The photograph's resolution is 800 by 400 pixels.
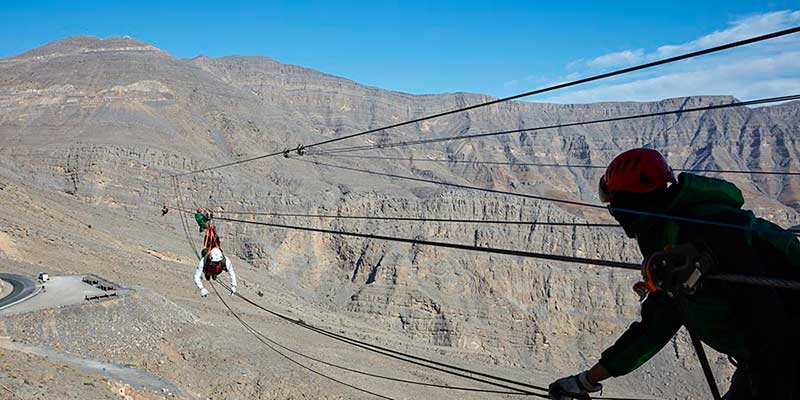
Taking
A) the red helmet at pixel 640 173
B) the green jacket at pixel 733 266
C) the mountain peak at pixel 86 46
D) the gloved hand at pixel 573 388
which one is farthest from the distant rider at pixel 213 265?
the mountain peak at pixel 86 46

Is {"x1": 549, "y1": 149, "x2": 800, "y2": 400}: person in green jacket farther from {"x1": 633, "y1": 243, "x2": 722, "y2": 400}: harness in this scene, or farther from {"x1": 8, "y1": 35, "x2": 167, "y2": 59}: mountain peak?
{"x1": 8, "y1": 35, "x2": 167, "y2": 59}: mountain peak

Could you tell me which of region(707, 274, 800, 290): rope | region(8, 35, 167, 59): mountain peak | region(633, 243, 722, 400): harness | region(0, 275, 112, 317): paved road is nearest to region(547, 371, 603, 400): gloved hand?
region(633, 243, 722, 400): harness

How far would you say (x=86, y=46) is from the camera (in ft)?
460

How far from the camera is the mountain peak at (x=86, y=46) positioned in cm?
13275

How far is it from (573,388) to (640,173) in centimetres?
144

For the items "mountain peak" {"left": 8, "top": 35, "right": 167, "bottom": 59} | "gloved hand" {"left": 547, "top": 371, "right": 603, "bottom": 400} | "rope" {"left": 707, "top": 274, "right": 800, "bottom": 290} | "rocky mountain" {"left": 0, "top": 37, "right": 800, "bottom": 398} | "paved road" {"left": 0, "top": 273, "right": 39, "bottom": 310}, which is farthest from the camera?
"mountain peak" {"left": 8, "top": 35, "right": 167, "bottom": 59}

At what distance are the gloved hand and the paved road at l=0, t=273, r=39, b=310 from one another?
87.3 feet

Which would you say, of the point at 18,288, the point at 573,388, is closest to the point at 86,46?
the point at 18,288

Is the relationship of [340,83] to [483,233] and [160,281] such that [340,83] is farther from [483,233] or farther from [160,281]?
[160,281]

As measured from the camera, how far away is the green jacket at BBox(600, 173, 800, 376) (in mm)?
3277

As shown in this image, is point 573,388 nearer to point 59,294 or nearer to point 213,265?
point 213,265

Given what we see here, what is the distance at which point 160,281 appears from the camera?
46.5 m

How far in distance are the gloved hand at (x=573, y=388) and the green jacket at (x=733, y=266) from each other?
879 millimetres

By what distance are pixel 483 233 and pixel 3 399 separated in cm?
7775
